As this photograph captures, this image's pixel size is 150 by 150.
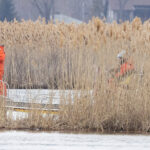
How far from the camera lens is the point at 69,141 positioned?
10695 millimetres

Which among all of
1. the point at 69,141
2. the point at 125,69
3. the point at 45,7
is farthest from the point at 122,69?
the point at 45,7

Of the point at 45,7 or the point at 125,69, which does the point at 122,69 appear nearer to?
the point at 125,69

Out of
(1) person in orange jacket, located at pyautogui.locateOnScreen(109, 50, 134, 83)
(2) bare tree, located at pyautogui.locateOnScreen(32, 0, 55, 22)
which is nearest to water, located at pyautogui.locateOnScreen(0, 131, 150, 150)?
(1) person in orange jacket, located at pyautogui.locateOnScreen(109, 50, 134, 83)

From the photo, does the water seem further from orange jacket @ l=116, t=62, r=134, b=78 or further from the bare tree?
the bare tree

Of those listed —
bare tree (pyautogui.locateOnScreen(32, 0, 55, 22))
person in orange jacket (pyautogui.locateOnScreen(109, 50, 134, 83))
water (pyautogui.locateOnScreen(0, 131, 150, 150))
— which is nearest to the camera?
water (pyautogui.locateOnScreen(0, 131, 150, 150))

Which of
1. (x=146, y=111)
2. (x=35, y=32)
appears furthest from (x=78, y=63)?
(x=35, y=32)

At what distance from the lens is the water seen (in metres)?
10.0

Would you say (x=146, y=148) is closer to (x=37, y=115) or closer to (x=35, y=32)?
(x=37, y=115)

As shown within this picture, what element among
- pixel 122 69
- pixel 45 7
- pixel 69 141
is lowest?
pixel 69 141

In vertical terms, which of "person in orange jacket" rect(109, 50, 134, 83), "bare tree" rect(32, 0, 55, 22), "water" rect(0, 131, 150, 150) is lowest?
"water" rect(0, 131, 150, 150)

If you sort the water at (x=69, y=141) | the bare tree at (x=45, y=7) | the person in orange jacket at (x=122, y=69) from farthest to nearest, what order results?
the bare tree at (x=45, y=7) < the person in orange jacket at (x=122, y=69) < the water at (x=69, y=141)

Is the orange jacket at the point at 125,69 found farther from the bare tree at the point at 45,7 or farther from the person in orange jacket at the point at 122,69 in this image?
the bare tree at the point at 45,7

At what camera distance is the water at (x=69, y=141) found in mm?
10016

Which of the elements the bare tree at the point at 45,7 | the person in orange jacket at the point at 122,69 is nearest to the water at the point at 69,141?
the person in orange jacket at the point at 122,69
